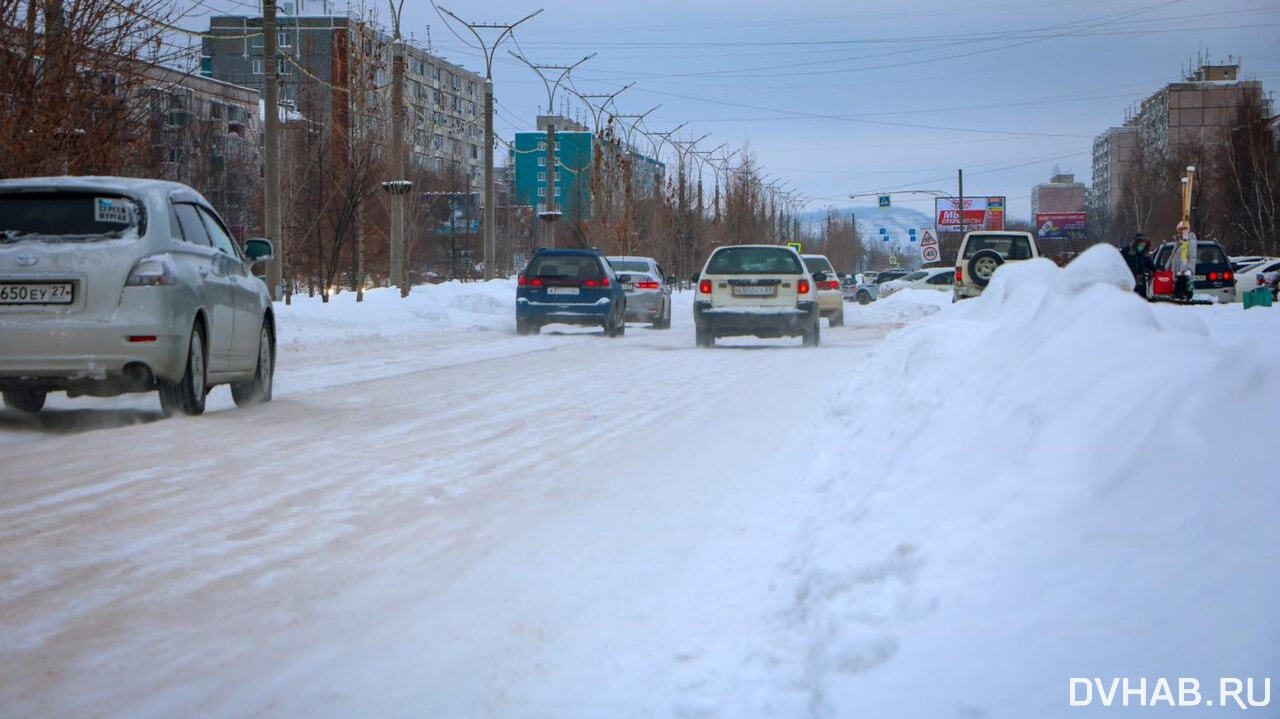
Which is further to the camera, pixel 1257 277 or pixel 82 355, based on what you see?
pixel 1257 277

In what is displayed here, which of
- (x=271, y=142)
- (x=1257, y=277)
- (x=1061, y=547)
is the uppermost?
(x=271, y=142)

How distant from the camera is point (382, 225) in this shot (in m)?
68.8

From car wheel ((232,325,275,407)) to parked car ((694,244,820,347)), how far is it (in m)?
10.4

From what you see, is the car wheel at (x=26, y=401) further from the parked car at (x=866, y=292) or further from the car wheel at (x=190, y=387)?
the parked car at (x=866, y=292)

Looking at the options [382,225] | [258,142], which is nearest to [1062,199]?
[382,225]

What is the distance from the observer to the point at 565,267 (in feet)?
88.0

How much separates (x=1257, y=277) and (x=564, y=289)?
2347 cm

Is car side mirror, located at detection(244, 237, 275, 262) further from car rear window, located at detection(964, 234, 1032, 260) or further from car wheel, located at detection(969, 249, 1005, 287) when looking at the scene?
car rear window, located at detection(964, 234, 1032, 260)

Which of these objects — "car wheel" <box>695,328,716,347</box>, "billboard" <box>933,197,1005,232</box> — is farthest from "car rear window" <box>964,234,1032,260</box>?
"billboard" <box>933,197,1005,232</box>

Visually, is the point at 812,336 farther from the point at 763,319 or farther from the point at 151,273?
the point at 151,273

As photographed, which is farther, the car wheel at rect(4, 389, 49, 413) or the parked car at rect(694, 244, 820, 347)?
the parked car at rect(694, 244, 820, 347)

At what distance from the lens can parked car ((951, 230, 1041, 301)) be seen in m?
31.6

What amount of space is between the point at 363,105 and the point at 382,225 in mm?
30532

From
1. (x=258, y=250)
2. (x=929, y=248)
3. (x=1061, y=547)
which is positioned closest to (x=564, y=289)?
(x=258, y=250)
